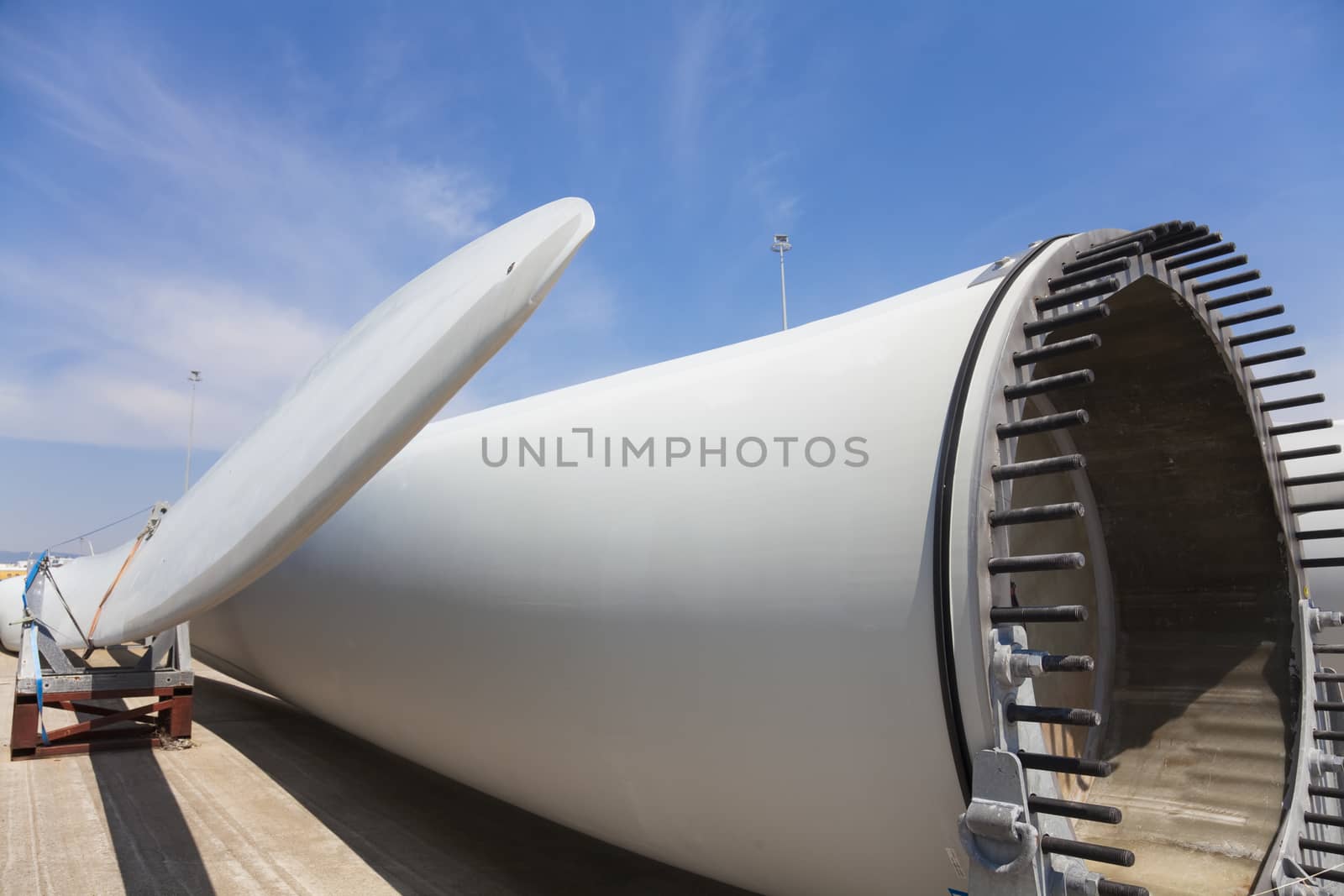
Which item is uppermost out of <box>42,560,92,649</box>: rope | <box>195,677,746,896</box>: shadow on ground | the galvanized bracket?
<box>42,560,92,649</box>: rope

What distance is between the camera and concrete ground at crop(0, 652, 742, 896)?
429 centimetres

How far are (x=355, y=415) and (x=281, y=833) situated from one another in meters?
3.74

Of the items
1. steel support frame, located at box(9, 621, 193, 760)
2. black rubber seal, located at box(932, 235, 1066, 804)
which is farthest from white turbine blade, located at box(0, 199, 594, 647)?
steel support frame, located at box(9, 621, 193, 760)

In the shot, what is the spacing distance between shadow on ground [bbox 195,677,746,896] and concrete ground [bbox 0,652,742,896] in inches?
0.5

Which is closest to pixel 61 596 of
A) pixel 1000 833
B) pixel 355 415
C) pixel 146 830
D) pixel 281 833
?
pixel 146 830

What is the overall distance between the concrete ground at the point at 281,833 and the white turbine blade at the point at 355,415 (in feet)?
5.38

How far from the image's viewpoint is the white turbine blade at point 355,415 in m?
Answer: 2.23

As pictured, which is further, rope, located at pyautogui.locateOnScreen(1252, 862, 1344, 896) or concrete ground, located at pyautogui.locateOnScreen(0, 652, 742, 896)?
concrete ground, located at pyautogui.locateOnScreen(0, 652, 742, 896)

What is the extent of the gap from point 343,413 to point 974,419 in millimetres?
1892

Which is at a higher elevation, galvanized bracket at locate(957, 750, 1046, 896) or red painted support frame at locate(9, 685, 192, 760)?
galvanized bracket at locate(957, 750, 1046, 896)

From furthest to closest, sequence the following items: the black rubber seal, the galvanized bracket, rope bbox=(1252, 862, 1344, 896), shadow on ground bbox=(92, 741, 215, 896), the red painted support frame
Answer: the red painted support frame
shadow on ground bbox=(92, 741, 215, 896)
rope bbox=(1252, 862, 1344, 896)
the black rubber seal
the galvanized bracket

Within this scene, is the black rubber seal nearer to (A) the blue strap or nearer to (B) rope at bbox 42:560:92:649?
(B) rope at bbox 42:560:92:649

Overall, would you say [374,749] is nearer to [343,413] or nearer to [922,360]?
[343,413]

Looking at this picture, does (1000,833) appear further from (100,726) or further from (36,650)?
(36,650)
